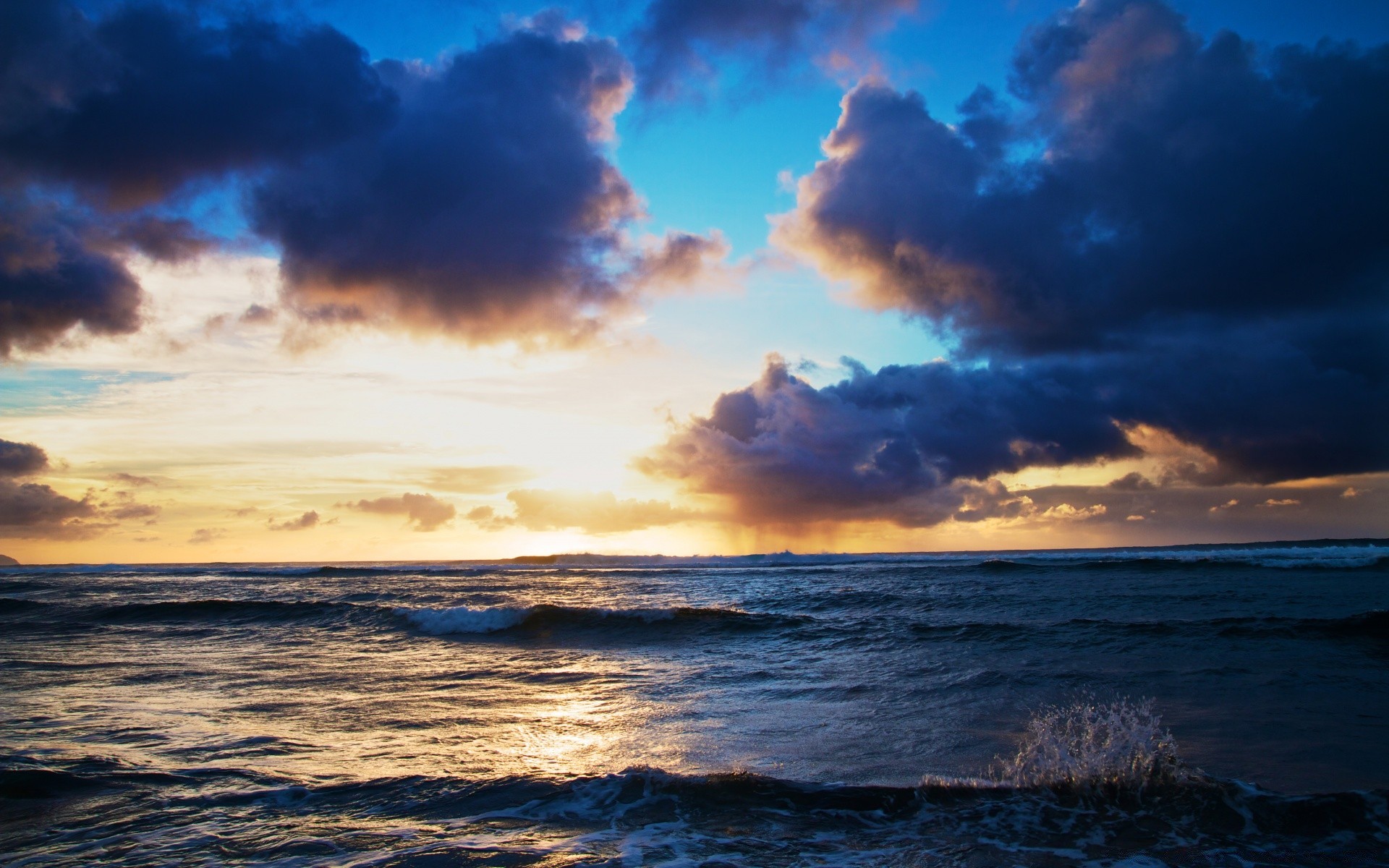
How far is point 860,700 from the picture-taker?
1171 centimetres

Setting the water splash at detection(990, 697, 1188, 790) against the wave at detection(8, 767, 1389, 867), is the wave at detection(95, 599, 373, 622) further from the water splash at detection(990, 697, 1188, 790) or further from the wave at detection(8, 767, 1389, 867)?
the water splash at detection(990, 697, 1188, 790)

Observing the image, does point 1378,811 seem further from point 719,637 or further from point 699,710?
point 719,637

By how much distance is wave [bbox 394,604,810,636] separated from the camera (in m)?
22.8

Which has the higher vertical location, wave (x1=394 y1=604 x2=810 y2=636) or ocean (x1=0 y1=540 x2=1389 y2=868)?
ocean (x1=0 y1=540 x2=1389 y2=868)

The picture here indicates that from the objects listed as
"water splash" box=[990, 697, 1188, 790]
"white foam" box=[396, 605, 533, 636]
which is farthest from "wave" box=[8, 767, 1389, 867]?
"white foam" box=[396, 605, 533, 636]

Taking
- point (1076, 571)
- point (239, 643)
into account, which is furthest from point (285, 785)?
point (1076, 571)

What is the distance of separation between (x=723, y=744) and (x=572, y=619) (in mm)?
15999

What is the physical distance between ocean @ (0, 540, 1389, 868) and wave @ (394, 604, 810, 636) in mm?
1548

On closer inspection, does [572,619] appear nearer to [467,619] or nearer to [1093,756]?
[467,619]

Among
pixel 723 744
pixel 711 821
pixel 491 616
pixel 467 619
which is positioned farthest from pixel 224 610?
pixel 711 821

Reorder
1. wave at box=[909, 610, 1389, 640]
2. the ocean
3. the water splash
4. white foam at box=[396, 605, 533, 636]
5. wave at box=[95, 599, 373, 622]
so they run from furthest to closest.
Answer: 1. wave at box=[95, 599, 373, 622]
2. white foam at box=[396, 605, 533, 636]
3. wave at box=[909, 610, 1389, 640]
4. the water splash
5. the ocean

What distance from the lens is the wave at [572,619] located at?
22766mm

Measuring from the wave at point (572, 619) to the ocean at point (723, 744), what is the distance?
1.55 m

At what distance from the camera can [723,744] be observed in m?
9.18
